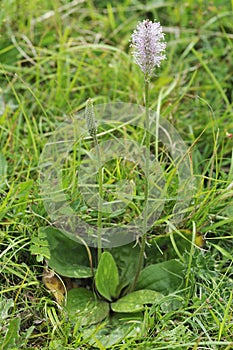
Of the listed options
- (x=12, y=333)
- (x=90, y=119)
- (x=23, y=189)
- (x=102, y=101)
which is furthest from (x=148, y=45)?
(x=102, y=101)

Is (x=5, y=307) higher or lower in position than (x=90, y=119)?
lower

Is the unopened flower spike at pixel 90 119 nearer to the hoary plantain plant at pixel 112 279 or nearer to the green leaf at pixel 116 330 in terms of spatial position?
the hoary plantain plant at pixel 112 279

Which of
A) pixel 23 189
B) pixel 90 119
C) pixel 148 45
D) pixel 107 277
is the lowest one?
pixel 107 277

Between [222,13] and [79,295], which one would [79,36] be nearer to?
[222,13]

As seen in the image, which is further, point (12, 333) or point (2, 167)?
point (2, 167)

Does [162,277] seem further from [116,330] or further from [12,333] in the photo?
[12,333]

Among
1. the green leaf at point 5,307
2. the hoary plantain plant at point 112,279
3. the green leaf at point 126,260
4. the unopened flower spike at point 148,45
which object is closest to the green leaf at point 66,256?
the hoary plantain plant at point 112,279
